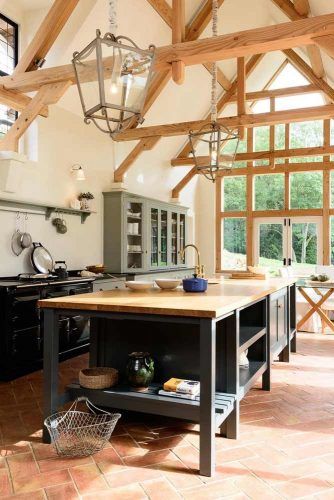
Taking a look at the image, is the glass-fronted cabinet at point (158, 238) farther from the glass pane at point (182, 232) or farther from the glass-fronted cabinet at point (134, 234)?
the glass pane at point (182, 232)

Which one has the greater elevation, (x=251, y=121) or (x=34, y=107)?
(x=251, y=121)

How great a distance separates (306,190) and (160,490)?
7924 mm

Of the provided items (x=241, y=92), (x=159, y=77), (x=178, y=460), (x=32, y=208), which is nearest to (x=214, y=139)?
(x=178, y=460)

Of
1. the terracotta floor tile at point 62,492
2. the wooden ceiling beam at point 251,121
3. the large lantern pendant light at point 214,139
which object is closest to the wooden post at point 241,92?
the wooden ceiling beam at point 251,121

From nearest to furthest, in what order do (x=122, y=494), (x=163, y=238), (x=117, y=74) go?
(x=117, y=74) → (x=122, y=494) → (x=163, y=238)

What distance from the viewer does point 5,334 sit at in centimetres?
405

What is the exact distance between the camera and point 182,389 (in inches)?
101

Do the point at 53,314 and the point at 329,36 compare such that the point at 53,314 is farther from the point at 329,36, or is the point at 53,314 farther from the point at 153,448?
the point at 329,36

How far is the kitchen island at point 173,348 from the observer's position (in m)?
2.34

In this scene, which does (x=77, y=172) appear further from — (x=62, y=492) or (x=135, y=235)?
(x=62, y=492)

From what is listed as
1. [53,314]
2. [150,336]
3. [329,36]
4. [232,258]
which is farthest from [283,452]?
[232,258]

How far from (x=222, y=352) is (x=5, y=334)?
225 centimetres

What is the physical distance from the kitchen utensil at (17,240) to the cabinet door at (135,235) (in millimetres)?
2121

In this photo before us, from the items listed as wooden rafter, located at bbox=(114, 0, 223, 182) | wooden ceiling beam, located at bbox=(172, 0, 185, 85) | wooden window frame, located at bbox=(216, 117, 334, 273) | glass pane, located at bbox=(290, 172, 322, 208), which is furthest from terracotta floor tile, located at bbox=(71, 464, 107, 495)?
glass pane, located at bbox=(290, 172, 322, 208)
